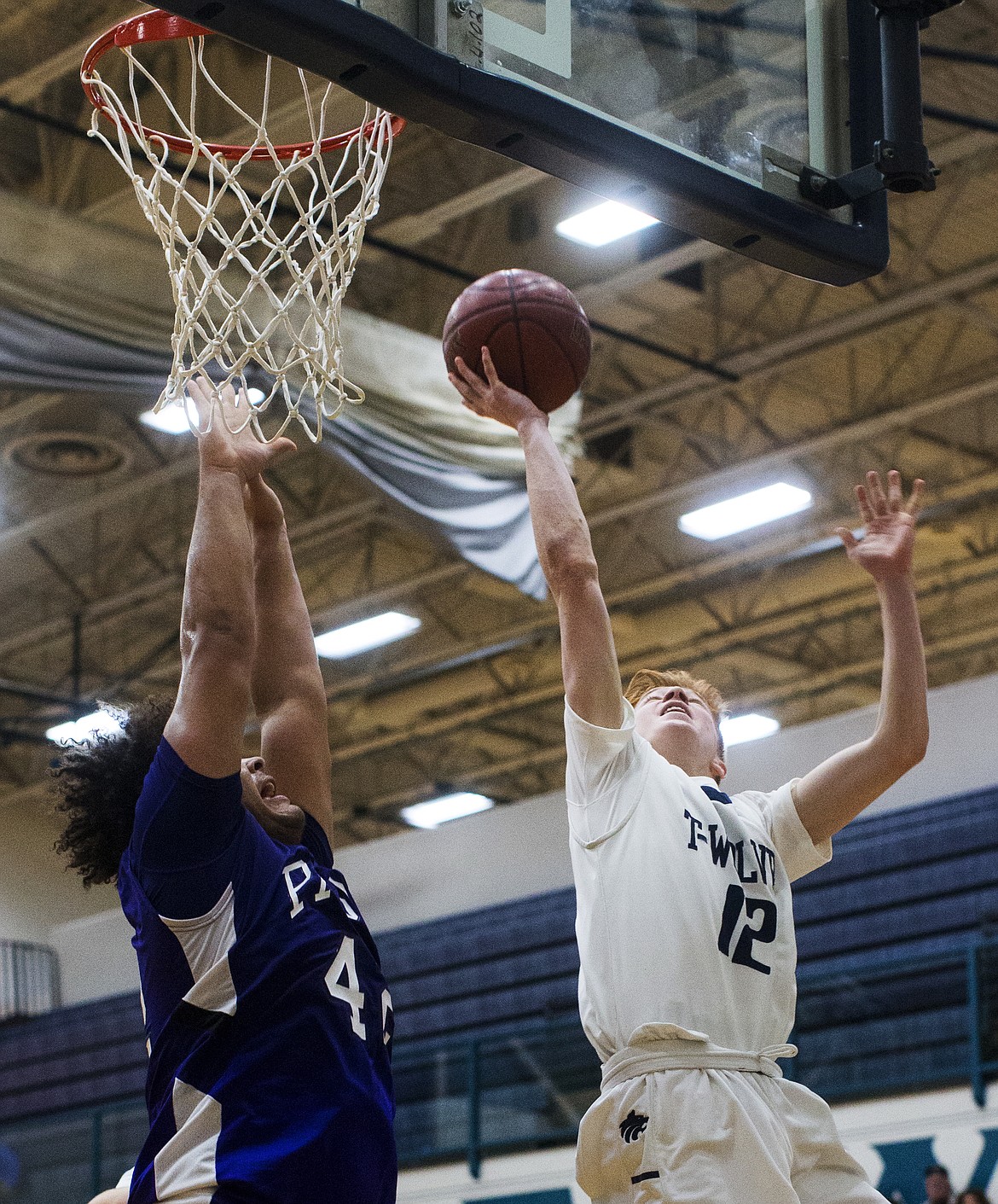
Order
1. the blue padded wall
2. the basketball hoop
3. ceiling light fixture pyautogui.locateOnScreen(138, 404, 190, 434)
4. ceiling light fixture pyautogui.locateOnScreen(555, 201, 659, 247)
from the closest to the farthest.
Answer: the basketball hoop → the blue padded wall → ceiling light fixture pyautogui.locateOnScreen(138, 404, 190, 434) → ceiling light fixture pyautogui.locateOnScreen(555, 201, 659, 247)

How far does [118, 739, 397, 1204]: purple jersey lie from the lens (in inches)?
105

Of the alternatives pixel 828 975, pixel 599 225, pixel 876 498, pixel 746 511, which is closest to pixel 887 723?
pixel 876 498

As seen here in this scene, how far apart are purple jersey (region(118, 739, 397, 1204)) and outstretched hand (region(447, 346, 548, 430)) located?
116 cm

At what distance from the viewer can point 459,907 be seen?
1447 cm

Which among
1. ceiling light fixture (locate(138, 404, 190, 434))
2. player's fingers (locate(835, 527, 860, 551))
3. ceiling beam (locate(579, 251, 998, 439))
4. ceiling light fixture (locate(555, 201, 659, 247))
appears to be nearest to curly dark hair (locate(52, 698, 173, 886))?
player's fingers (locate(835, 527, 860, 551))

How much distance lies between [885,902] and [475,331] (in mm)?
7555

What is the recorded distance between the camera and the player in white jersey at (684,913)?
3209mm

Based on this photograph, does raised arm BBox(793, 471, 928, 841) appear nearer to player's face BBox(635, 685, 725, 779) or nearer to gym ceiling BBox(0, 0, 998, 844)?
player's face BBox(635, 685, 725, 779)

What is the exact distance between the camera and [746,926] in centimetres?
341

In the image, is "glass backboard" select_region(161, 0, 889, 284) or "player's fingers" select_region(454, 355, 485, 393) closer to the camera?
"glass backboard" select_region(161, 0, 889, 284)

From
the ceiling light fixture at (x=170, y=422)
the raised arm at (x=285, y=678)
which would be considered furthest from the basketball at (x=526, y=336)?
the ceiling light fixture at (x=170, y=422)

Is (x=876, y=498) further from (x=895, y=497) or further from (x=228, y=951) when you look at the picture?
(x=228, y=951)

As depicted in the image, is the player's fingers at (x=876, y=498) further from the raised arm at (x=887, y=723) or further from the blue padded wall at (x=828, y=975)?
the blue padded wall at (x=828, y=975)

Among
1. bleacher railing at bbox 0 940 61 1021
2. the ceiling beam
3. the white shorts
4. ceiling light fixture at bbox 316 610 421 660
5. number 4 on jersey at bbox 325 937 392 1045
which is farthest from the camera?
bleacher railing at bbox 0 940 61 1021
